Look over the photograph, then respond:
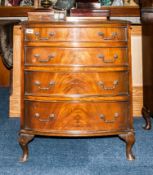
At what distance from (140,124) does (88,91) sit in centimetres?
98

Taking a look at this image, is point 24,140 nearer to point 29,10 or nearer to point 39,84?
point 39,84

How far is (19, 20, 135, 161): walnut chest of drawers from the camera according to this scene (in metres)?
1.85

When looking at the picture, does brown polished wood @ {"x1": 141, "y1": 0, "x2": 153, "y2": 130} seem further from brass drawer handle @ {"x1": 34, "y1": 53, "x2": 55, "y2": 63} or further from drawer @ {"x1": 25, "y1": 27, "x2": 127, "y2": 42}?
brass drawer handle @ {"x1": 34, "y1": 53, "x2": 55, "y2": 63}

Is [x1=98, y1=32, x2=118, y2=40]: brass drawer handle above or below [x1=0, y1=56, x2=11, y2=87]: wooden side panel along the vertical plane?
above

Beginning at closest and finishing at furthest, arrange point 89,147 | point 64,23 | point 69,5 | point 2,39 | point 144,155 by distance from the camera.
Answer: point 64,23, point 144,155, point 89,147, point 69,5, point 2,39

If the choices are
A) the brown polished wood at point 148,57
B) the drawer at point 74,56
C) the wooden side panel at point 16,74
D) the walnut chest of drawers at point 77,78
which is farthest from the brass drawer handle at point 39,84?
the wooden side panel at point 16,74

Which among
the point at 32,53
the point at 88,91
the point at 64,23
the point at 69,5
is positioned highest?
the point at 69,5

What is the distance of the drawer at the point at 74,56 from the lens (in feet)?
6.06

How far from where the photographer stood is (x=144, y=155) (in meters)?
2.04

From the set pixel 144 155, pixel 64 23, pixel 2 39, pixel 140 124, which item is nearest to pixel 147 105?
pixel 140 124

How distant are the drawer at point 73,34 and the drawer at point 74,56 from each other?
0.06 m

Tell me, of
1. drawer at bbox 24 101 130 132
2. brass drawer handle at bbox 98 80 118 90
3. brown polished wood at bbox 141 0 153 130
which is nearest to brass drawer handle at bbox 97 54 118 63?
brass drawer handle at bbox 98 80 118 90

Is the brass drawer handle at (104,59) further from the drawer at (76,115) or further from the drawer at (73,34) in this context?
the drawer at (76,115)

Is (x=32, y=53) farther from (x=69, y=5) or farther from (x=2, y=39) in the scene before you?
(x=2, y=39)
